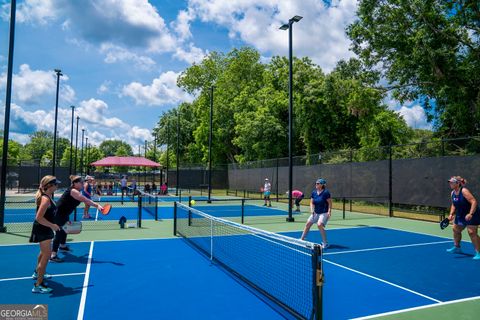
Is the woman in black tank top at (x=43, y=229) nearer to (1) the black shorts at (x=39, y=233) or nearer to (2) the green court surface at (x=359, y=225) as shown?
(1) the black shorts at (x=39, y=233)

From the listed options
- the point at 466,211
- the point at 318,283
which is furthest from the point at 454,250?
the point at 318,283

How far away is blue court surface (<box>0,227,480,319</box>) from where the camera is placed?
5668 millimetres

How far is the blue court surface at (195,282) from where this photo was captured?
5.67 metres

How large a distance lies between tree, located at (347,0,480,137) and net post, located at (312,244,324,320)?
1929 centimetres

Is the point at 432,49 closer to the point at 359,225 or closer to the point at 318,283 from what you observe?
the point at 359,225

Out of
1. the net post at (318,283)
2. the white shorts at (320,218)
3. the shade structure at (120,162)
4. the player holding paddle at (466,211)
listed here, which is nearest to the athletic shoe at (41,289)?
the net post at (318,283)

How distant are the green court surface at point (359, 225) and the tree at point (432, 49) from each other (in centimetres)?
869

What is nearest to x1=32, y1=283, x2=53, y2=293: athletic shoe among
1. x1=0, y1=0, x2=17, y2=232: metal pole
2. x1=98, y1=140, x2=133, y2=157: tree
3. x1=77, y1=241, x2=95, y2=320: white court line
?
x1=77, y1=241, x2=95, y2=320: white court line

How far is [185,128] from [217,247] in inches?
2375

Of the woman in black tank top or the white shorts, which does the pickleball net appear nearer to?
the white shorts

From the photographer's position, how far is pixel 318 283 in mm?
4574

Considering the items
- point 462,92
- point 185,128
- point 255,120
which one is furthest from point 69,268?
point 185,128

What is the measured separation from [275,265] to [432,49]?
59.2 ft

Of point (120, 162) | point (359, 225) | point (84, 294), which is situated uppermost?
point (120, 162)
